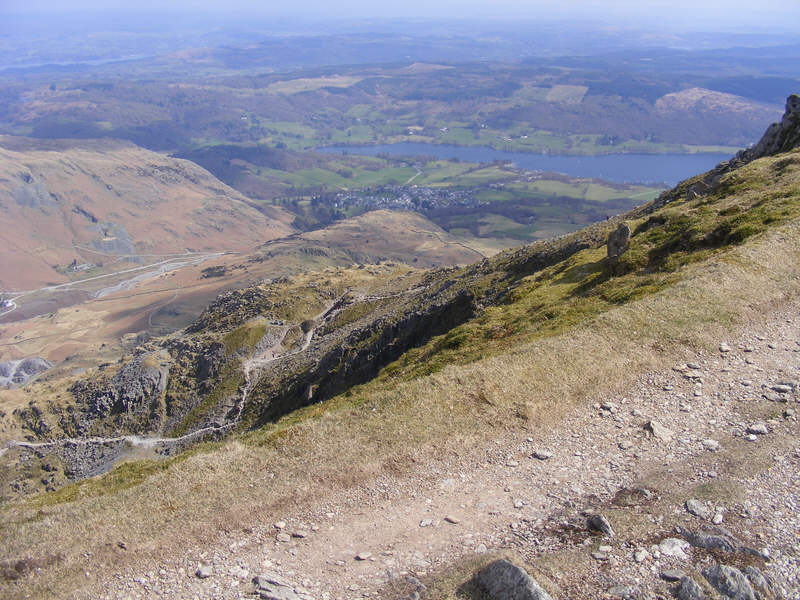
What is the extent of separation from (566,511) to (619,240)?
90.6 feet

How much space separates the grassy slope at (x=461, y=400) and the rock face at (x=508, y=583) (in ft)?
22.9

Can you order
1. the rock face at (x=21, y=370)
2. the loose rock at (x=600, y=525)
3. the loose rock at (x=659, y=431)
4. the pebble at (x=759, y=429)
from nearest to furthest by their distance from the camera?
the loose rock at (x=600, y=525), the pebble at (x=759, y=429), the loose rock at (x=659, y=431), the rock face at (x=21, y=370)

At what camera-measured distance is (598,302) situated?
32.9 meters

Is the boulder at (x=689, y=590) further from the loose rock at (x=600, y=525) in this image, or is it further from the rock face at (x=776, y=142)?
the rock face at (x=776, y=142)

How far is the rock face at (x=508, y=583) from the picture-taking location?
13.9 m

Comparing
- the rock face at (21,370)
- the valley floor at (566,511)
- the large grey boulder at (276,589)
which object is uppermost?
the valley floor at (566,511)

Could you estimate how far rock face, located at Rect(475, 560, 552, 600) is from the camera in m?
13.9

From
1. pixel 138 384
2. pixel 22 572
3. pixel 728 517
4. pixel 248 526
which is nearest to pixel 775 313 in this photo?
pixel 728 517

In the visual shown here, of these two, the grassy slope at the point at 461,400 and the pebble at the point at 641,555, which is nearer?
the pebble at the point at 641,555

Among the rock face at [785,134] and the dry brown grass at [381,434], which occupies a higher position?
the rock face at [785,134]

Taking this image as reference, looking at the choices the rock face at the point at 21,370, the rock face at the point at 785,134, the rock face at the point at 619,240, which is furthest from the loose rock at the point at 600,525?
the rock face at the point at 21,370

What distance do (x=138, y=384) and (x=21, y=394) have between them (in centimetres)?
3907

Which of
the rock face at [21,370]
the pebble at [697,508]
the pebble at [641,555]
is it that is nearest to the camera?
the pebble at [641,555]

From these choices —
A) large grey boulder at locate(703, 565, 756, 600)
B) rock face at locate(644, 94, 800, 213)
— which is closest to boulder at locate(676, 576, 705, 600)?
large grey boulder at locate(703, 565, 756, 600)
